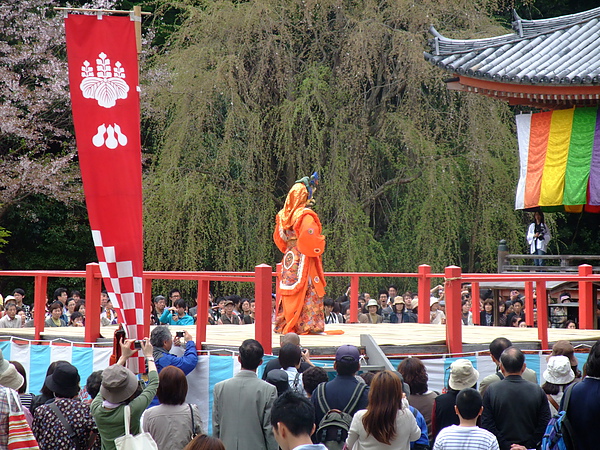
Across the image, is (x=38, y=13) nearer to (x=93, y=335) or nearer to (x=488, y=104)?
(x=488, y=104)

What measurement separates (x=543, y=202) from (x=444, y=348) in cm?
641

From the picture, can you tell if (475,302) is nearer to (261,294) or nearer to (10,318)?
(261,294)

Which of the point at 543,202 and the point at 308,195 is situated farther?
the point at 543,202

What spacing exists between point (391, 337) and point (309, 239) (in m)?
1.35

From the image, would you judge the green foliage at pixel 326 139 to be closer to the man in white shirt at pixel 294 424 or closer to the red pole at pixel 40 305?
the red pole at pixel 40 305

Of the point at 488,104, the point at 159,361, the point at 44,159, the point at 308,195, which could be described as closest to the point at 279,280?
the point at 308,195

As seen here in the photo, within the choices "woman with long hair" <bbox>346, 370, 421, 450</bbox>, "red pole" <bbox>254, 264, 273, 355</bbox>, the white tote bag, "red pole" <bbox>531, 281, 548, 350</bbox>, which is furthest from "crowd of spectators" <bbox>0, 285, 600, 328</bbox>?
"woman with long hair" <bbox>346, 370, 421, 450</bbox>

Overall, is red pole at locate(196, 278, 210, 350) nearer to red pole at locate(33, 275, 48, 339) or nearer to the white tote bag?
red pole at locate(33, 275, 48, 339)

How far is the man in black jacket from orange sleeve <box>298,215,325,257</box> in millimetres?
4134

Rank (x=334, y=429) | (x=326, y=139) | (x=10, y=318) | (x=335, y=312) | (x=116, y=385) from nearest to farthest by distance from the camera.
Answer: (x=116, y=385), (x=334, y=429), (x=10, y=318), (x=335, y=312), (x=326, y=139)

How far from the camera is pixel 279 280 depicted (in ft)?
30.3

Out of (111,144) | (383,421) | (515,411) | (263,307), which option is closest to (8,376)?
(111,144)

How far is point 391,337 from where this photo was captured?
28.7 feet

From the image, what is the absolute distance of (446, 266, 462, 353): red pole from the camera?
306 inches
